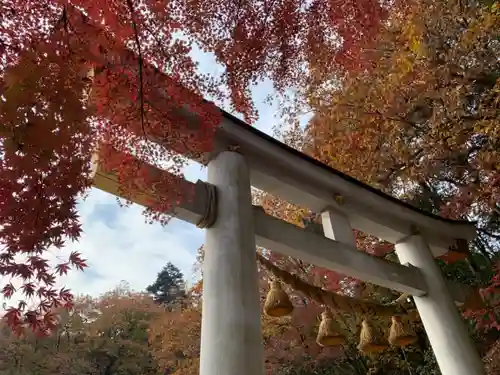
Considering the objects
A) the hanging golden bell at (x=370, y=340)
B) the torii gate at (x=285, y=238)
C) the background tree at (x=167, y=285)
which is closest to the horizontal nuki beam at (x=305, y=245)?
the torii gate at (x=285, y=238)

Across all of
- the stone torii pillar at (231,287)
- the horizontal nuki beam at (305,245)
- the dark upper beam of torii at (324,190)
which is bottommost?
the stone torii pillar at (231,287)

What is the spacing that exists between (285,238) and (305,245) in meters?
0.26

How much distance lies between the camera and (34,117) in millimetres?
2186

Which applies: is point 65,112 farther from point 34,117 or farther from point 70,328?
point 70,328

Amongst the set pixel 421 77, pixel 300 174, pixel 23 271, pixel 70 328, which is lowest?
pixel 23 271

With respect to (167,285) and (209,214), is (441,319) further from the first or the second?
(167,285)

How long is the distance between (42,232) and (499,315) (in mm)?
9576

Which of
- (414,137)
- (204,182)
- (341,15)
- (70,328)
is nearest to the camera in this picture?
(204,182)

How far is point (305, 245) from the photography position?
163 inches

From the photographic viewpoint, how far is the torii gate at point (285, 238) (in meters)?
2.96

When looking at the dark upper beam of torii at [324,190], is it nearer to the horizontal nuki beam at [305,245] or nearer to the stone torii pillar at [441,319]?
the stone torii pillar at [441,319]

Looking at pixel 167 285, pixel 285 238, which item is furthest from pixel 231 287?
pixel 167 285

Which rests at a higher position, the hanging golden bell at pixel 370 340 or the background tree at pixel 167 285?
the background tree at pixel 167 285

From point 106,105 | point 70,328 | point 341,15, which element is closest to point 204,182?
point 106,105
